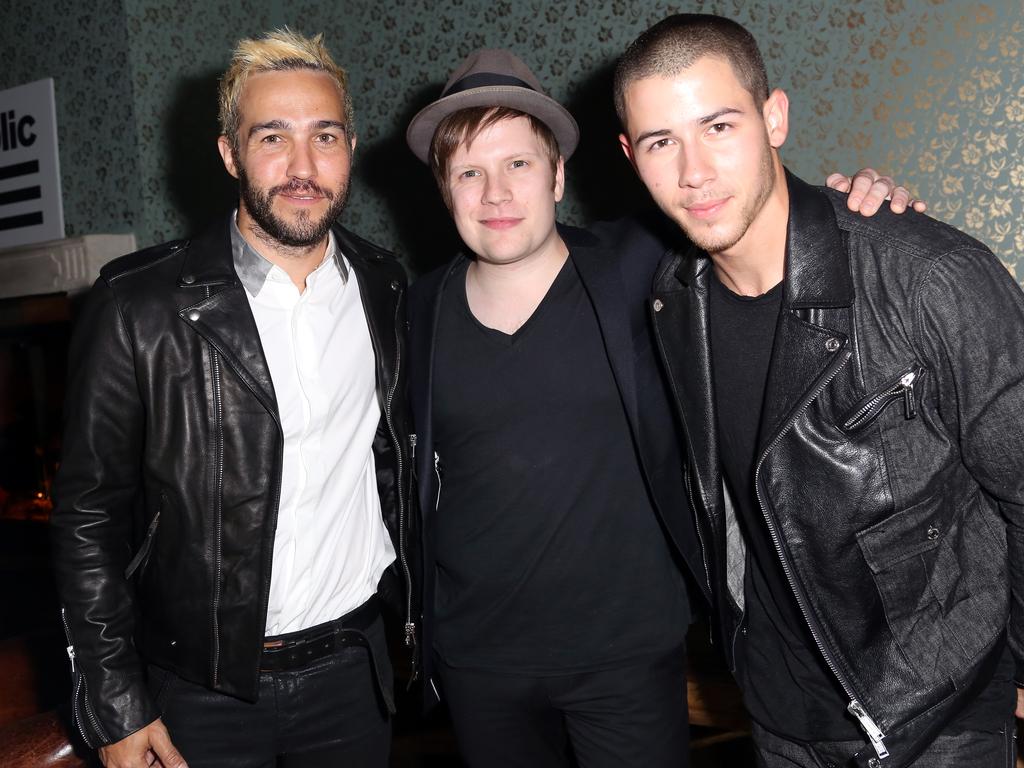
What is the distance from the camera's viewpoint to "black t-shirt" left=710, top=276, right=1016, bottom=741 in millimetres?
1569

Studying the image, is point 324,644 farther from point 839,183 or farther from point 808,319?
point 839,183

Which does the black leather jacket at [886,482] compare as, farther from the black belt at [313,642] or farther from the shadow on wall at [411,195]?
the shadow on wall at [411,195]

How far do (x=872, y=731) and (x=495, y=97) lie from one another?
4.68 ft

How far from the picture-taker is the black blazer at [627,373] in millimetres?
1865

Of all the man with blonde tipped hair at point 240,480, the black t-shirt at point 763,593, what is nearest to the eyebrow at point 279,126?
the man with blonde tipped hair at point 240,480

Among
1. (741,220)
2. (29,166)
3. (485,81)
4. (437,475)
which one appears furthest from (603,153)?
(29,166)

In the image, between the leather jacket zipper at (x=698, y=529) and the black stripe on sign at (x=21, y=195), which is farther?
the black stripe on sign at (x=21, y=195)

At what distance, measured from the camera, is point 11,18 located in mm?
4215

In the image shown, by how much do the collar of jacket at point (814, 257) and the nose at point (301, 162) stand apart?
959 mm

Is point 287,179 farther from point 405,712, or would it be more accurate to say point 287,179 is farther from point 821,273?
point 405,712

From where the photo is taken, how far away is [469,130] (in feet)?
6.49

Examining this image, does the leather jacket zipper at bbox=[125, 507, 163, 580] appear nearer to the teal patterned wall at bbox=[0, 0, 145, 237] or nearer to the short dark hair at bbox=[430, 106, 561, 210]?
the short dark hair at bbox=[430, 106, 561, 210]

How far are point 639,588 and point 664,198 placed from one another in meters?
0.81

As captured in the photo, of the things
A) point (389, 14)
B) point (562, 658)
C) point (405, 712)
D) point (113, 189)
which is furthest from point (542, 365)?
point (113, 189)
